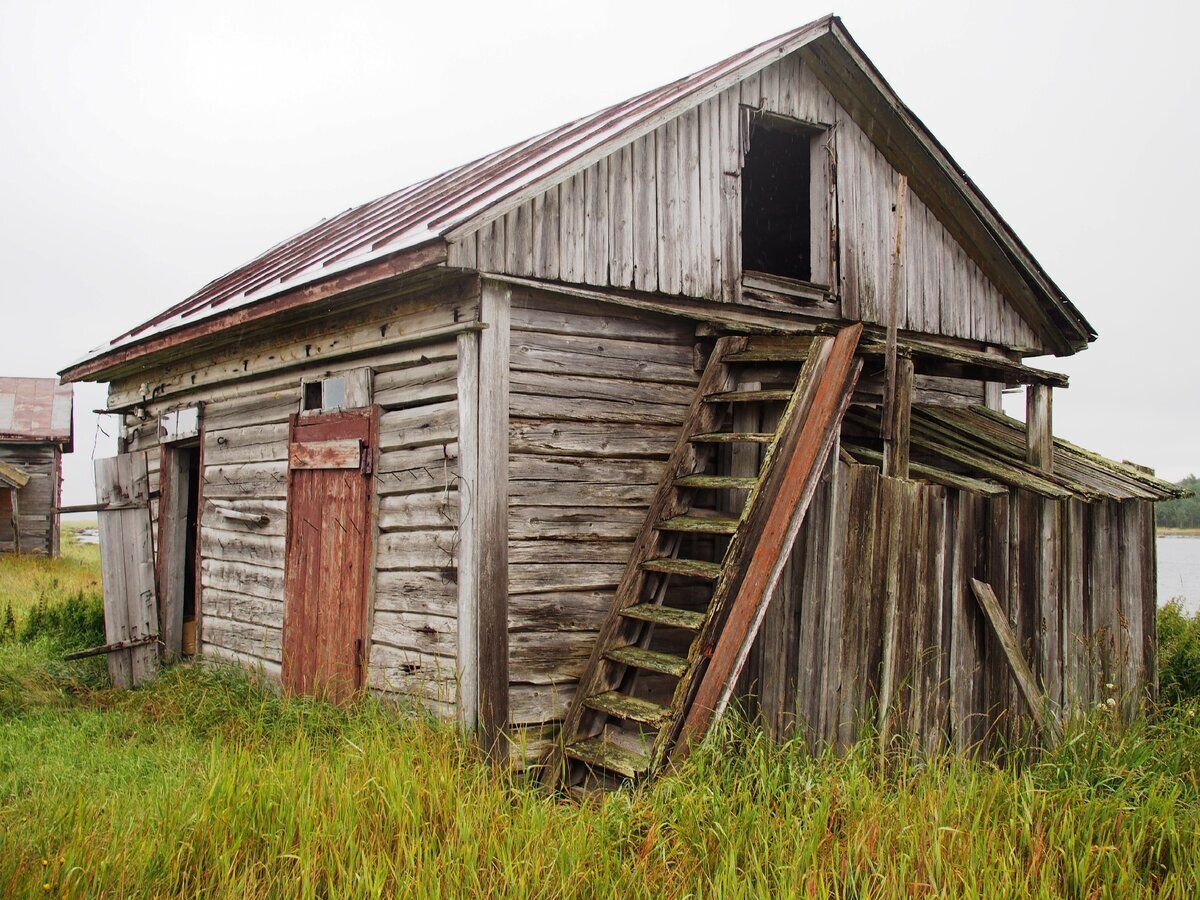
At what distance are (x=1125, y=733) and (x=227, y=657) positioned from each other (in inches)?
281

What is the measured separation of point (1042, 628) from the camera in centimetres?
705

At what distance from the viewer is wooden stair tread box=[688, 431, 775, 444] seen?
5957mm

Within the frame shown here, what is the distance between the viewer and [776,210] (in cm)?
1039

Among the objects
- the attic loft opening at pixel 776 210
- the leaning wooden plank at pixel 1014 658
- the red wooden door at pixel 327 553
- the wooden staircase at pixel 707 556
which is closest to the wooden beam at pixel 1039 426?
the leaning wooden plank at pixel 1014 658

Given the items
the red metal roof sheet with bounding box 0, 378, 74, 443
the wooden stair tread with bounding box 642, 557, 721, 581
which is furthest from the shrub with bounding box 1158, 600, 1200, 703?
the red metal roof sheet with bounding box 0, 378, 74, 443

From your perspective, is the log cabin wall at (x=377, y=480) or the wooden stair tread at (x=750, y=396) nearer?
the wooden stair tread at (x=750, y=396)

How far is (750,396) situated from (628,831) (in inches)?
119

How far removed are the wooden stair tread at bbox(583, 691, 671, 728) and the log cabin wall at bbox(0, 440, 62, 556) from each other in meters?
20.3

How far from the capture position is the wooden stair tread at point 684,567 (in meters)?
5.73

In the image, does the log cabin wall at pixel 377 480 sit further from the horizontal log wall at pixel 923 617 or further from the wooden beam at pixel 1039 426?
the wooden beam at pixel 1039 426

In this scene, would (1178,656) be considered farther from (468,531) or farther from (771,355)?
(468,531)

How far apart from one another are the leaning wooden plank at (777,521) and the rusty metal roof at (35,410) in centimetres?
2267

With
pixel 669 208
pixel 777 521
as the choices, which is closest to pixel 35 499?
pixel 669 208

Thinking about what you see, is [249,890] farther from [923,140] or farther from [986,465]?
[923,140]
